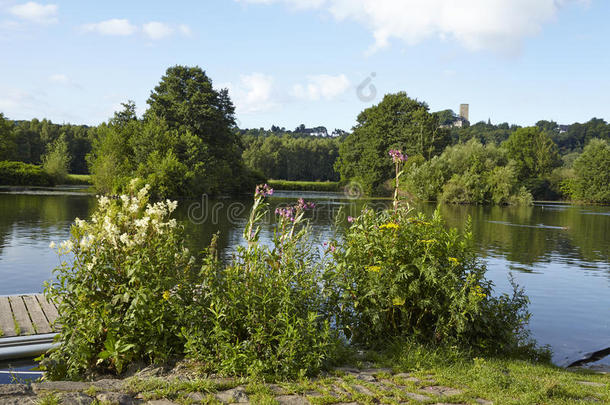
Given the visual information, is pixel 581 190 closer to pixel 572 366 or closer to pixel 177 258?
pixel 572 366

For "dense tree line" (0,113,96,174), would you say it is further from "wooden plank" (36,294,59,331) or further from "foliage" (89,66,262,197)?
"wooden plank" (36,294,59,331)

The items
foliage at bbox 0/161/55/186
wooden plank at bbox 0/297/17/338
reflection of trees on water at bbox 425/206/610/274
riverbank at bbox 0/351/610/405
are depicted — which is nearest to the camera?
riverbank at bbox 0/351/610/405

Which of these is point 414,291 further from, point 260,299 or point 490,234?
point 490,234

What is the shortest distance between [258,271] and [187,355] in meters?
1.10

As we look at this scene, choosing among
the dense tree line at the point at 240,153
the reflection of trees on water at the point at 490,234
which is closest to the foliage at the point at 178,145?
the dense tree line at the point at 240,153

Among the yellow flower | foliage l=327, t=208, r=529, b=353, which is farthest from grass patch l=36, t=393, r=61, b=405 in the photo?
the yellow flower

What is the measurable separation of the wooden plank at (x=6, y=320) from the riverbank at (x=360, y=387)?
2596 mm

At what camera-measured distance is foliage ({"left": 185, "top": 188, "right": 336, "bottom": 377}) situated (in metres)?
4.46

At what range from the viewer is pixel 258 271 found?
16.7 ft

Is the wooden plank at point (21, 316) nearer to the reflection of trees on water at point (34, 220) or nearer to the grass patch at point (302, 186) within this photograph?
the reflection of trees on water at point (34, 220)

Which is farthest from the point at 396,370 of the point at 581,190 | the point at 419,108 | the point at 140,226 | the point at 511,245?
the point at 581,190

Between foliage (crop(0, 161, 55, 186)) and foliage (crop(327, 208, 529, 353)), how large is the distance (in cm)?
5694

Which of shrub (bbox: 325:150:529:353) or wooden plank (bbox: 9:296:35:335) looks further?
wooden plank (bbox: 9:296:35:335)

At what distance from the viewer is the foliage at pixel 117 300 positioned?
4.62 m
